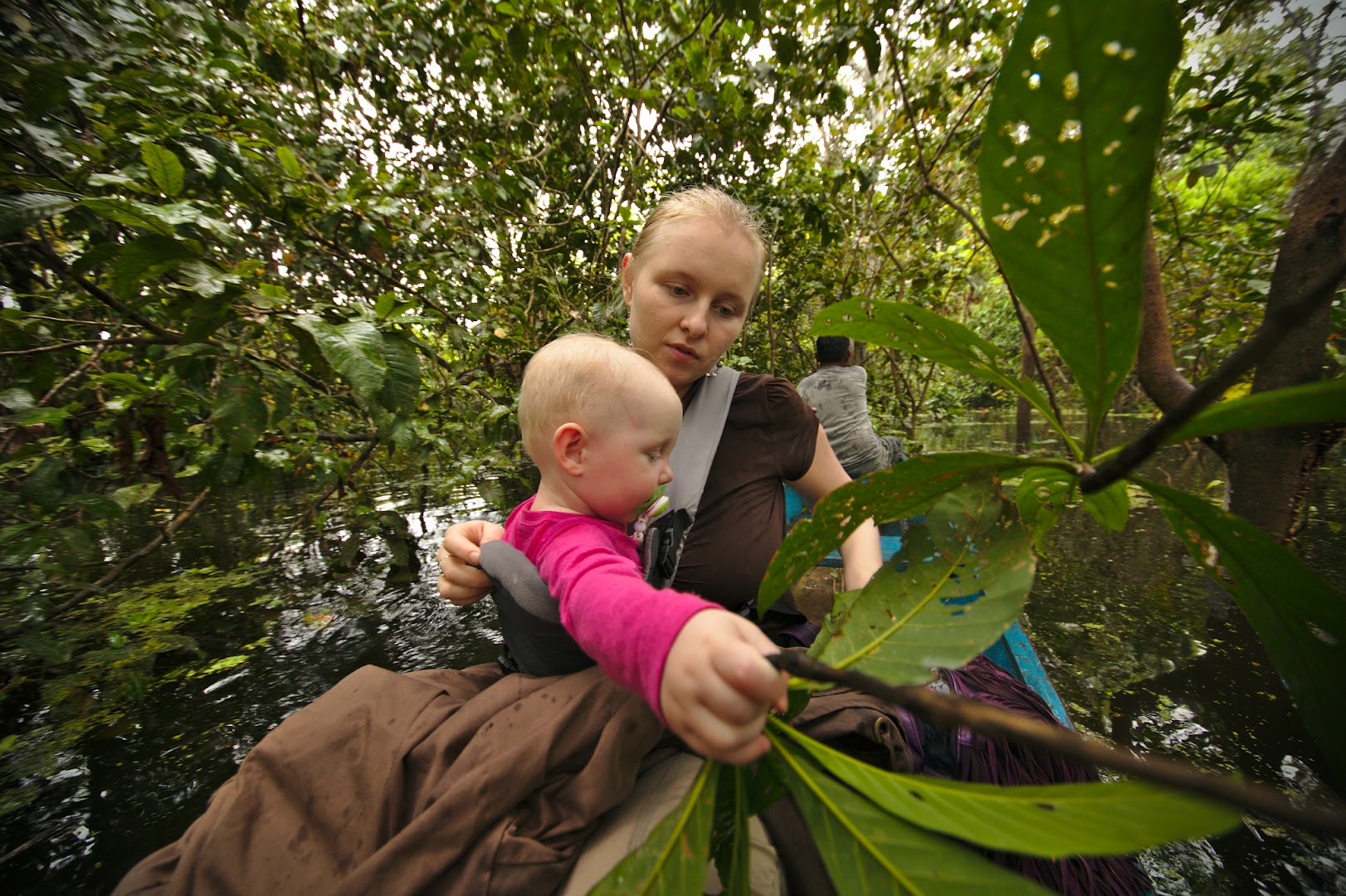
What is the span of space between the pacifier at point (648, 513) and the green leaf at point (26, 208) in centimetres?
134

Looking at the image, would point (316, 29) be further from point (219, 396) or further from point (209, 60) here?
point (219, 396)

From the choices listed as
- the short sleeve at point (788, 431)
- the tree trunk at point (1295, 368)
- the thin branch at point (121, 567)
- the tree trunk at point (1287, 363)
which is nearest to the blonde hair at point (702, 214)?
the short sleeve at point (788, 431)

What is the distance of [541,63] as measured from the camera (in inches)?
132

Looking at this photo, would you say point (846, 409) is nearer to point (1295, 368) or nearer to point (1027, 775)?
point (1295, 368)

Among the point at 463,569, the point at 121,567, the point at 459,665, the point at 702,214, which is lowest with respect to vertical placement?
the point at 459,665

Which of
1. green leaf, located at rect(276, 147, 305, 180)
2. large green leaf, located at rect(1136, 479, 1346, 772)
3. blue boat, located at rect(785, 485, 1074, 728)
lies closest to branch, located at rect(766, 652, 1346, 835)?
large green leaf, located at rect(1136, 479, 1346, 772)

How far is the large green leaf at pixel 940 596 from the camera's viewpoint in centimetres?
58

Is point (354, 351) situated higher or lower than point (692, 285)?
lower

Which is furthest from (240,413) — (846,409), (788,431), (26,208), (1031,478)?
(846,409)

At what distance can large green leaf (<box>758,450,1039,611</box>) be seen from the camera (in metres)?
0.63

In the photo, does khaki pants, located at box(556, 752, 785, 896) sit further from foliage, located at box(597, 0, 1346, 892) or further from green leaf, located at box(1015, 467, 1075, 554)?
green leaf, located at box(1015, 467, 1075, 554)

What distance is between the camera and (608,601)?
0.67 meters

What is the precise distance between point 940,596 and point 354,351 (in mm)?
1288

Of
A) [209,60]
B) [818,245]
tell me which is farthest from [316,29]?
[818,245]
